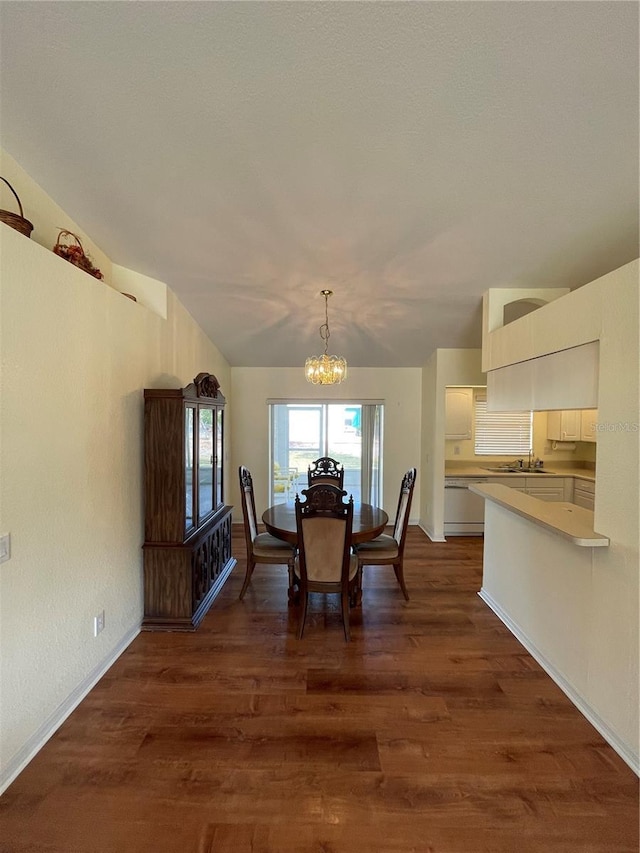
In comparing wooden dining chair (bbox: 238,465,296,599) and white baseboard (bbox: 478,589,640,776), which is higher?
wooden dining chair (bbox: 238,465,296,599)

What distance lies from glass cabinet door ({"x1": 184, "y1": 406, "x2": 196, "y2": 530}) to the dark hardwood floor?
0.85m

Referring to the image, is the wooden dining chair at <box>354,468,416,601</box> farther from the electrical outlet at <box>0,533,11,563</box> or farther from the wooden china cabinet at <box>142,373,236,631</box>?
the electrical outlet at <box>0,533,11,563</box>

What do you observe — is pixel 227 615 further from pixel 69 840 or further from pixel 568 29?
pixel 568 29

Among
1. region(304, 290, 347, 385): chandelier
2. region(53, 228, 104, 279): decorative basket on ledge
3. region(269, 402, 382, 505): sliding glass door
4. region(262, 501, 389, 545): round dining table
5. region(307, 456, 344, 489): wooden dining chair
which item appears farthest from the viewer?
region(269, 402, 382, 505): sliding glass door

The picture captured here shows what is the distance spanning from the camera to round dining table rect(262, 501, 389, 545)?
2848 millimetres

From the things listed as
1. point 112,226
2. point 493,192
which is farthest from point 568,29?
point 112,226

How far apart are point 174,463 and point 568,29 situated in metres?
2.95

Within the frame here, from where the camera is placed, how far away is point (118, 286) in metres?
2.94

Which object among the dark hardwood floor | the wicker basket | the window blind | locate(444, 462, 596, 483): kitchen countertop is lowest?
the dark hardwood floor

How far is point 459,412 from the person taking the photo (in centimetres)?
519

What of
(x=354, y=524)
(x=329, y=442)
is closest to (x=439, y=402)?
(x=329, y=442)

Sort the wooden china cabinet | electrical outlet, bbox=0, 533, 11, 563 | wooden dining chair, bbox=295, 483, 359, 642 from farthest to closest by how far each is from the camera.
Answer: the wooden china cabinet → wooden dining chair, bbox=295, 483, 359, 642 → electrical outlet, bbox=0, 533, 11, 563

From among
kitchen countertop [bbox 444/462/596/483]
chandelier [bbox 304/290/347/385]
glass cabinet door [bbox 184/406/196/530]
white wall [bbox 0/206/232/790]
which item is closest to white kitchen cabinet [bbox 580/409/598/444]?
kitchen countertop [bbox 444/462/596/483]

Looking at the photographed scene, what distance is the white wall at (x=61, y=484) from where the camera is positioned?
1.61 metres
